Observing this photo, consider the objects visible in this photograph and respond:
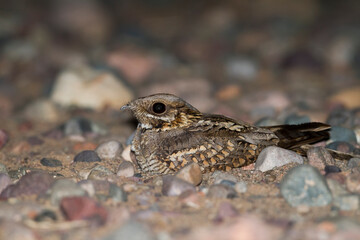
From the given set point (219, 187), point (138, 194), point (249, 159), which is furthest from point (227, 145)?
point (138, 194)

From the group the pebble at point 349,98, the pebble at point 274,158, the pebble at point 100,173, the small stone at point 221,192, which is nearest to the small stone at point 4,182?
the pebble at point 100,173

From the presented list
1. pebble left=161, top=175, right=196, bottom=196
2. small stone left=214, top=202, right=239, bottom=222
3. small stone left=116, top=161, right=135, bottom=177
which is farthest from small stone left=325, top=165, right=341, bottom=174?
small stone left=116, top=161, right=135, bottom=177

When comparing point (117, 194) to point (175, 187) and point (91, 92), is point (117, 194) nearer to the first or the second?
point (175, 187)

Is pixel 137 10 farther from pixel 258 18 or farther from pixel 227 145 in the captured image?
pixel 227 145

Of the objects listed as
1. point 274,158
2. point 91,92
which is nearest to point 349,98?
point 274,158

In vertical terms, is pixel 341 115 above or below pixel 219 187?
above

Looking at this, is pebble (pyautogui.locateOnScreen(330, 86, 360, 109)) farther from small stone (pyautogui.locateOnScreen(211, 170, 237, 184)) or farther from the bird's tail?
small stone (pyautogui.locateOnScreen(211, 170, 237, 184))
